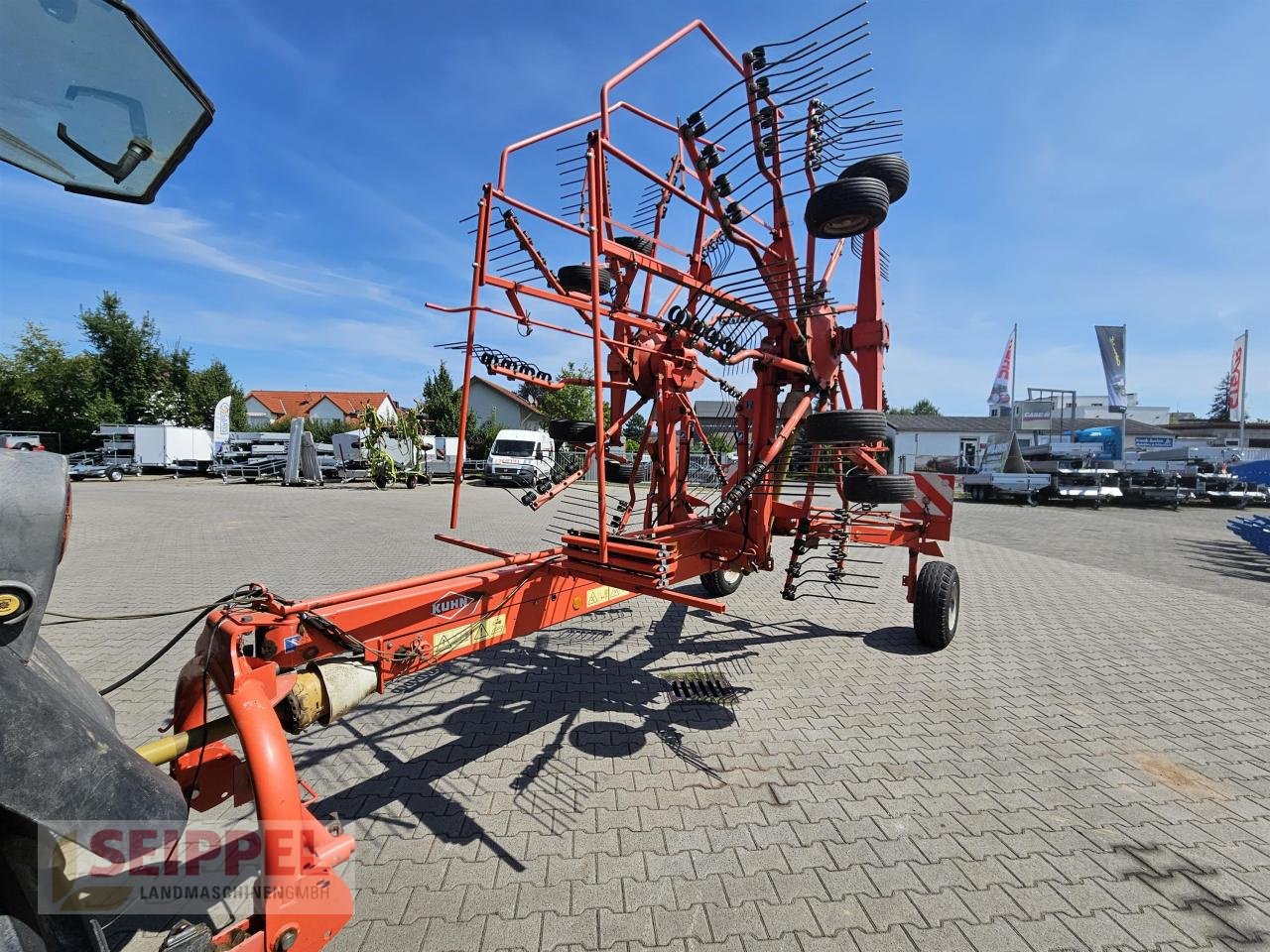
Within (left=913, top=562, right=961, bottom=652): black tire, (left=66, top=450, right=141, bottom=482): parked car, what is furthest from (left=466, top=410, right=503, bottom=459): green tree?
(left=913, top=562, right=961, bottom=652): black tire

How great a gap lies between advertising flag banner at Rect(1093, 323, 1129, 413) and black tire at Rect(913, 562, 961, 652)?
1136 inches

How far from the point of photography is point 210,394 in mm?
36750

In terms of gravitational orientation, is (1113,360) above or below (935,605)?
above

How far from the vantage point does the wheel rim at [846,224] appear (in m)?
3.29

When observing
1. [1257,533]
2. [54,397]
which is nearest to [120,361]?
[54,397]

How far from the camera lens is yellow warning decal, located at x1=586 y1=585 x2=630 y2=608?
11.0 feet

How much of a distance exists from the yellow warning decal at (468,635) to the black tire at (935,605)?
4.11 m

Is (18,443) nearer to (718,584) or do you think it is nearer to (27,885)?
(27,885)

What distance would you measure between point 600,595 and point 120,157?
2710 mm

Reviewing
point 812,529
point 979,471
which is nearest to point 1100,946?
point 812,529

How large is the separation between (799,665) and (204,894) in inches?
161

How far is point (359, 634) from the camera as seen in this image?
2.33 m

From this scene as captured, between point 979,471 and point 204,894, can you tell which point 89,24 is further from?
point 979,471

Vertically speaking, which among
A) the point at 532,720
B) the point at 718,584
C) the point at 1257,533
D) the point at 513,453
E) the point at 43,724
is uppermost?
the point at 513,453
